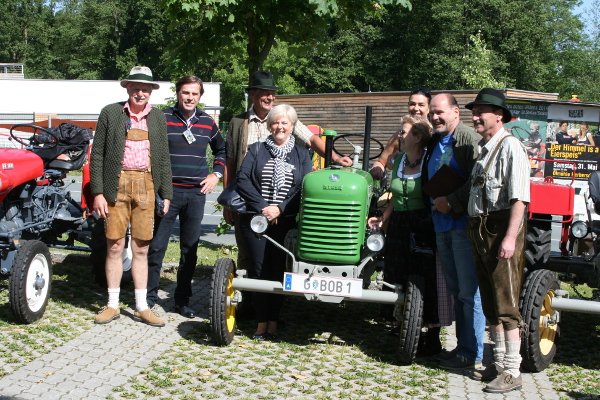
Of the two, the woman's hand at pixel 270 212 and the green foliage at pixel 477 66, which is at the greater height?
the green foliage at pixel 477 66

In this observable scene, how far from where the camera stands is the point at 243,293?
770cm

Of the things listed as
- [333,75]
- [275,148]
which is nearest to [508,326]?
[275,148]

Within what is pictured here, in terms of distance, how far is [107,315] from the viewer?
7305mm

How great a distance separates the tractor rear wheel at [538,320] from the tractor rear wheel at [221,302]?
7.15 feet

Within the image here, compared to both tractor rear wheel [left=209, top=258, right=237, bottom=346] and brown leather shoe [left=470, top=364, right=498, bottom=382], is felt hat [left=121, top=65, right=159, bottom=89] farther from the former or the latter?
brown leather shoe [left=470, top=364, right=498, bottom=382]

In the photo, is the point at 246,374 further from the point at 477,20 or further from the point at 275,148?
the point at 477,20

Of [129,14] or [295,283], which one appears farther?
[129,14]

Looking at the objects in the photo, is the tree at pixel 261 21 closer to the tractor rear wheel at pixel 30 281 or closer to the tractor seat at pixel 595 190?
the tractor seat at pixel 595 190

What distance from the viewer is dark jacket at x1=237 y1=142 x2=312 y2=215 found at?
6840 mm

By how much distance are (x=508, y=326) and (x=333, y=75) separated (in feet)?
168

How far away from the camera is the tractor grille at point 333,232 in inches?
257

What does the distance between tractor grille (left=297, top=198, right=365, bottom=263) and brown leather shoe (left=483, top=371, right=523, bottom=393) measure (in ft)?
4.54

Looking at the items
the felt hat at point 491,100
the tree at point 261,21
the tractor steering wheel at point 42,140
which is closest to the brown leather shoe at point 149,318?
the tractor steering wheel at point 42,140

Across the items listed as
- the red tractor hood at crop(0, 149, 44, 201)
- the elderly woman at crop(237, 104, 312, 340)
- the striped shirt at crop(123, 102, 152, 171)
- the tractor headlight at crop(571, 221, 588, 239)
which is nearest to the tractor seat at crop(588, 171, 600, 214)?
the tractor headlight at crop(571, 221, 588, 239)
